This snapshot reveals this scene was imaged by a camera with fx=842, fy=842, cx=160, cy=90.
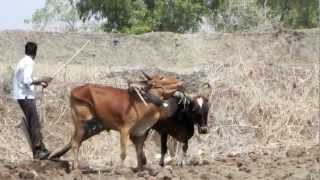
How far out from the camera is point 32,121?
11797 mm

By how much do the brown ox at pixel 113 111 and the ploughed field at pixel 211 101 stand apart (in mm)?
562

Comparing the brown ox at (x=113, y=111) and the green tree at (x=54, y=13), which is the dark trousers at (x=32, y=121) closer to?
the brown ox at (x=113, y=111)

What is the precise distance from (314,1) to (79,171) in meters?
27.9

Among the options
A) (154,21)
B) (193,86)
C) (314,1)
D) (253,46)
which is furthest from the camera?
(314,1)

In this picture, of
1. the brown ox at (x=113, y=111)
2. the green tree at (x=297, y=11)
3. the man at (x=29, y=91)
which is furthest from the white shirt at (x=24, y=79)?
the green tree at (x=297, y=11)

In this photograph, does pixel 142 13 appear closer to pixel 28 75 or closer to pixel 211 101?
pixel 211 101

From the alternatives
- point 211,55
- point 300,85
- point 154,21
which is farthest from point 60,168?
point 154,21

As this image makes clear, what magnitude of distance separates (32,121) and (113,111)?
4.22 feet

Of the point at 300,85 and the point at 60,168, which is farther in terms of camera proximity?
the point at 300,85

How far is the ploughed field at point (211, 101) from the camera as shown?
11977mm

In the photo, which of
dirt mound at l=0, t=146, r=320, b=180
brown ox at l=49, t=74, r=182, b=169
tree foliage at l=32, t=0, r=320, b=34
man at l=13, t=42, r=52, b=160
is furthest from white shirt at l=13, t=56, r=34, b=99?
tree foliage at l=32, t=0, r=320, b=34

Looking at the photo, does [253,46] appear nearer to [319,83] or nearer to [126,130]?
[319,83]

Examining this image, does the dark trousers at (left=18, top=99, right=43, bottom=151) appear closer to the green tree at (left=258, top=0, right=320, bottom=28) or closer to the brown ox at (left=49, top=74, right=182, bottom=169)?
the brown ox at (left=49, top=74, right=182, bottom=169)

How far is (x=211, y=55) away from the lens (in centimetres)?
2809
